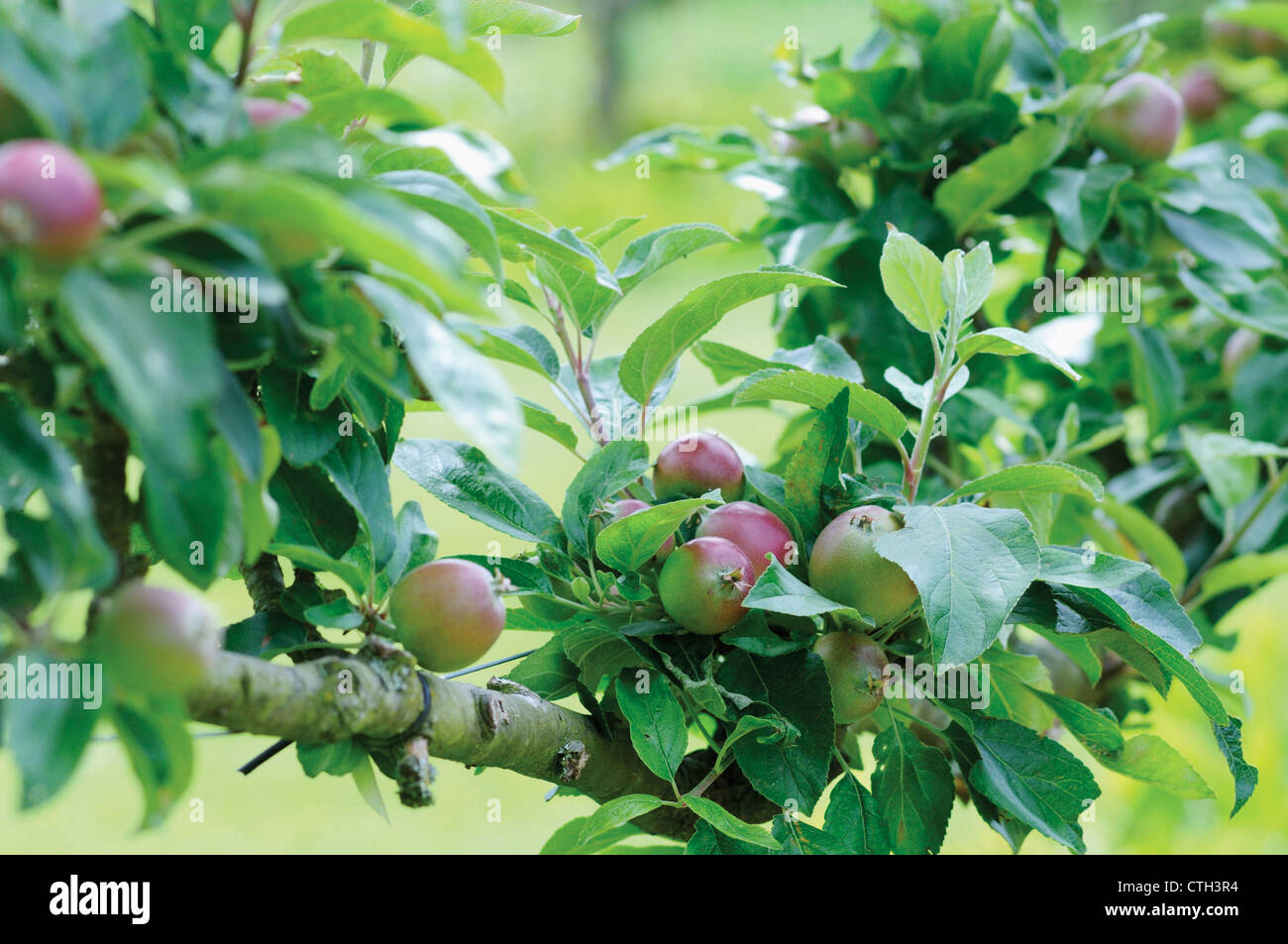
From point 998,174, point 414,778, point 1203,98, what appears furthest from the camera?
point 1203,98

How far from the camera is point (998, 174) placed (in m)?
0.57

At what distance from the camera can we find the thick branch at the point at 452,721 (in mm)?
286

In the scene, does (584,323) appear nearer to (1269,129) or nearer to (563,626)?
(563,626)

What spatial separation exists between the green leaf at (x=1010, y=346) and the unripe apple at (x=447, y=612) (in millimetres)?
180

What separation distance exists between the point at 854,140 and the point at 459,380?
43 centimetres

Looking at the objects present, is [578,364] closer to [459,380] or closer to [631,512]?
[631,512]

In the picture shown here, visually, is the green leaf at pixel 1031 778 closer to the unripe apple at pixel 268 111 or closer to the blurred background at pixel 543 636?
the blurred background at pixel 543 636

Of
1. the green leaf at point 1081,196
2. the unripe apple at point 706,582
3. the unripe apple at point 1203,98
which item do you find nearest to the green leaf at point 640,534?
the unripe apple at point 706,582

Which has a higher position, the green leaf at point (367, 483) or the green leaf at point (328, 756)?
the green leaf at point (367, 483)

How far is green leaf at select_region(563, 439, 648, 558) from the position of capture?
0.40 m

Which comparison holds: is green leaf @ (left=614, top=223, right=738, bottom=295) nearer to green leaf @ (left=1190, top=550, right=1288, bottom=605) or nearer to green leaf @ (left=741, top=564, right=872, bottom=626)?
green leaf @ (left=741, top=564, right=872, bottom=626)

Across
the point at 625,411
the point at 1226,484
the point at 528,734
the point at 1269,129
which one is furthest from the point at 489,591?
the point at 1269,129

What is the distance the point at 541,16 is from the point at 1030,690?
0.30 m

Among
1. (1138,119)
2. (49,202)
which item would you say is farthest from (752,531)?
(1138,119)
